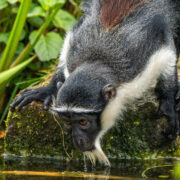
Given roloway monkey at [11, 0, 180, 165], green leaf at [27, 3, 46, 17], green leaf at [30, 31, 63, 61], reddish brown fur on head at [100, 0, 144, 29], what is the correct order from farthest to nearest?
green leaf at [30, 31, 63, 61]
green leaf at [27, 3, 46, 17]
reddish brown fur on head at [100, 0, 144, 29]
roloway monkey at [11, 0, 180, 165]

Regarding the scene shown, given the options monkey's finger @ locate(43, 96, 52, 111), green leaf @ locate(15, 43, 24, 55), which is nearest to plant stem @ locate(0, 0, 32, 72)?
green leaf @ locate(15, 43, 24, 55)

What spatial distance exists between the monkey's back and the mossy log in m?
0.71

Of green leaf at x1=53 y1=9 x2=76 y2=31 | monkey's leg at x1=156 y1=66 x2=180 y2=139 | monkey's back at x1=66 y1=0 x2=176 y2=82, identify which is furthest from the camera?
green leaf at x1=53 y1=9 x2=76 y2=31

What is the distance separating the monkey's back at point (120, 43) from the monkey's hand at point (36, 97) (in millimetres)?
787

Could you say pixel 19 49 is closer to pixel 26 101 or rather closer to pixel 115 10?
pixel 26 101

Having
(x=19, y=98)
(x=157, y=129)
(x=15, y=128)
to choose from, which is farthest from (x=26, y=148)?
(x=157, y=129)

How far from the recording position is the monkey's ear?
464 cm

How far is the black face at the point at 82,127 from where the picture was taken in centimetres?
461

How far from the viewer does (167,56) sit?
5289mm

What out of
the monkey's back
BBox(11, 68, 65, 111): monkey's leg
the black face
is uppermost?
the monkey's back

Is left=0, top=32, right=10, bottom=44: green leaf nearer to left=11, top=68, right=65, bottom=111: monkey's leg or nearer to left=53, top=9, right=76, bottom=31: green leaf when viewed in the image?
left=53, top=9, right=76, bottom=31: green leaf

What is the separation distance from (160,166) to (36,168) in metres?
1.62

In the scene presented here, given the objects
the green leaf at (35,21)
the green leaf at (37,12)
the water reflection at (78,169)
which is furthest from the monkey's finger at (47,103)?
the green leaf at (35,21)

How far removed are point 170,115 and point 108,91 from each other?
4.00ft
